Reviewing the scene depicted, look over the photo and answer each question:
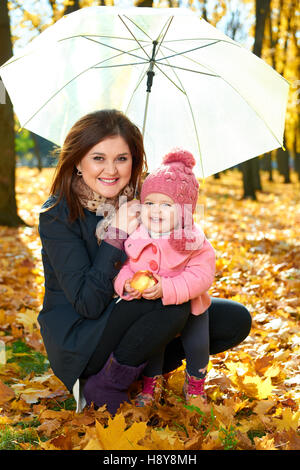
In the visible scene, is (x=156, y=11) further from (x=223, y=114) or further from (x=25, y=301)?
(x=25, y=301)

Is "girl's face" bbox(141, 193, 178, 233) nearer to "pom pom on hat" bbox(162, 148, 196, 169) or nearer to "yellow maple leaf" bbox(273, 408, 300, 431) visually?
"pom pom on hat" bbox(162, 148, 196, 169)

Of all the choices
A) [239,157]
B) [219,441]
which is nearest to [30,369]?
[219,441]

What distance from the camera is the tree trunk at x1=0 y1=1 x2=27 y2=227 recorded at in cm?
770

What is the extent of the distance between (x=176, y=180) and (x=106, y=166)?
37cm

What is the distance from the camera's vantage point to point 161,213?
2355mm

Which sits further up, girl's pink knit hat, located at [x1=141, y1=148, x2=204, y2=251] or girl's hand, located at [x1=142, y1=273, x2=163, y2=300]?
girl's pink knit hat, located at [x1=141, y1=148, x2=204, y2=251]

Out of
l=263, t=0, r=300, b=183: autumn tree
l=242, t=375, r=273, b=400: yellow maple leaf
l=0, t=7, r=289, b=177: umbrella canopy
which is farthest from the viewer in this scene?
l=263, t=0, r=300, b=183: autumn tree

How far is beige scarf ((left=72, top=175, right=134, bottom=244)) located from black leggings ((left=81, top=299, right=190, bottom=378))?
0.40 meters

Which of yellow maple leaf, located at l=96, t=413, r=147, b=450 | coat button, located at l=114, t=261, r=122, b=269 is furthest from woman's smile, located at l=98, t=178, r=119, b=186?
yellow maple leaf, located at l=96, t=413, r=147, b=450

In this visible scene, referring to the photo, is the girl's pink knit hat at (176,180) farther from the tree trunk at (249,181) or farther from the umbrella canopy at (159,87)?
the tree trunk at (249,181)

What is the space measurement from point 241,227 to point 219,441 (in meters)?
6.84

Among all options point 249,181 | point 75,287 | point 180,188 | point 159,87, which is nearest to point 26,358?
point 75,287

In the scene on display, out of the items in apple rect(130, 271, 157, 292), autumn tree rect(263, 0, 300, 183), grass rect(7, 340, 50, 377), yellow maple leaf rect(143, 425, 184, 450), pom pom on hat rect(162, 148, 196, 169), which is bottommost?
grass rect(7, 340, 50, 377)

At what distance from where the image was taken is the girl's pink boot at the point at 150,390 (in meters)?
2.49
